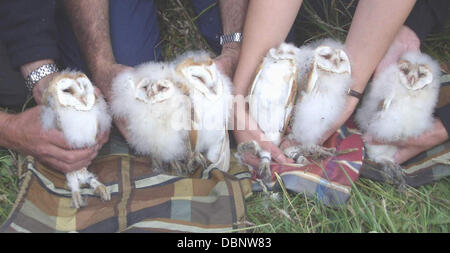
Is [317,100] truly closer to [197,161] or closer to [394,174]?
[394,174]

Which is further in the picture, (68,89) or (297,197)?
(297,197)

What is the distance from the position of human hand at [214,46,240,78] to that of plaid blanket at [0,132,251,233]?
75cm

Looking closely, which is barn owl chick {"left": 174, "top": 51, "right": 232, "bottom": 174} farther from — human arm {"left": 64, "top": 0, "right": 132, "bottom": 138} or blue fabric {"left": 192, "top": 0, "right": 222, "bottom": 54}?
→ blue fabric {"left": 192, "top": 0, "right": 222, "bottom": 54}

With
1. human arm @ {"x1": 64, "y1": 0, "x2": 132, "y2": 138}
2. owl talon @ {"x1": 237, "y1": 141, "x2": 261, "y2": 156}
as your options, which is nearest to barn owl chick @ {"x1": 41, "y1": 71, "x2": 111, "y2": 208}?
human arm @ {"x1": 64, "y1": 0, "x2": 132, "y2": 138}

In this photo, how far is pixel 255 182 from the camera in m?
2.22

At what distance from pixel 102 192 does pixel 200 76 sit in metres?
0.82

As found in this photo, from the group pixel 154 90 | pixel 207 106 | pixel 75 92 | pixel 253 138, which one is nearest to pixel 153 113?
pixel 154 90

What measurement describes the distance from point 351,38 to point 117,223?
1.76 m

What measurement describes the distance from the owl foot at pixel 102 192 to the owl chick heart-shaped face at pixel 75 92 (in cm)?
46

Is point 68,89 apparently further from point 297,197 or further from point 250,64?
point 297,197

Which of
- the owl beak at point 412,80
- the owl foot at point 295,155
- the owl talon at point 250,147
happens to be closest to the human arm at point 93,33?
the owl talon at point 250,147

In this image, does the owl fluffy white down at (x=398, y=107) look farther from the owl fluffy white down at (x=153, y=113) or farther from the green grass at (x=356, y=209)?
the owl fluffy white down at (x=153, y=113)
